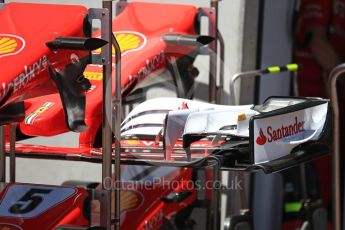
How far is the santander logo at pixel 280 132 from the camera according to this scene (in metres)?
3.19

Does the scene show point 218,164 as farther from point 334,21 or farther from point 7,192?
point 334,21

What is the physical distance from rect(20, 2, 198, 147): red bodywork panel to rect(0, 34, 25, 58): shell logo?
381 millimetres

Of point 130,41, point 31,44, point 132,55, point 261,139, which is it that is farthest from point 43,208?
point 130,41

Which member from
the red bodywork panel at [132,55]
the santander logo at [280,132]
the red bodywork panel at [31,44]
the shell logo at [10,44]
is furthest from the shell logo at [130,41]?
the santander logo at [280,132]

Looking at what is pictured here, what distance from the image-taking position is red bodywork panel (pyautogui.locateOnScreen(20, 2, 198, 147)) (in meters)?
3.72

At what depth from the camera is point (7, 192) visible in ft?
11.5

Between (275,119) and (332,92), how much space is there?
22cm

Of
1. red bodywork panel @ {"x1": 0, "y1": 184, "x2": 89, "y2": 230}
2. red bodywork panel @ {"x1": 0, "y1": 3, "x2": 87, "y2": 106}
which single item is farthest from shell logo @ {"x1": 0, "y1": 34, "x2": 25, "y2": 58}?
red bodywork panel @ {"x1": 0, "y1": 184, "x2": 89, "y2": 230}

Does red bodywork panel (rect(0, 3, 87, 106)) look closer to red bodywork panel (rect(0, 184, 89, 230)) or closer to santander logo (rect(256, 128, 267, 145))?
red bodywork panel (rect(0, 184, 89, 230))

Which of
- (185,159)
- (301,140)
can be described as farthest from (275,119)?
(185,159)

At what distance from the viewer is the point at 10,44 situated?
3418mm

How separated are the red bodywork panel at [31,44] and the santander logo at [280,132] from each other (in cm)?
78

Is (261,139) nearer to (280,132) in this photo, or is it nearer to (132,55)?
(280,132)

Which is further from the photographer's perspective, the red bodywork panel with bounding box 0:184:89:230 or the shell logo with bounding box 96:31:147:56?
the shell logo with bounding box 96:31:147:56
